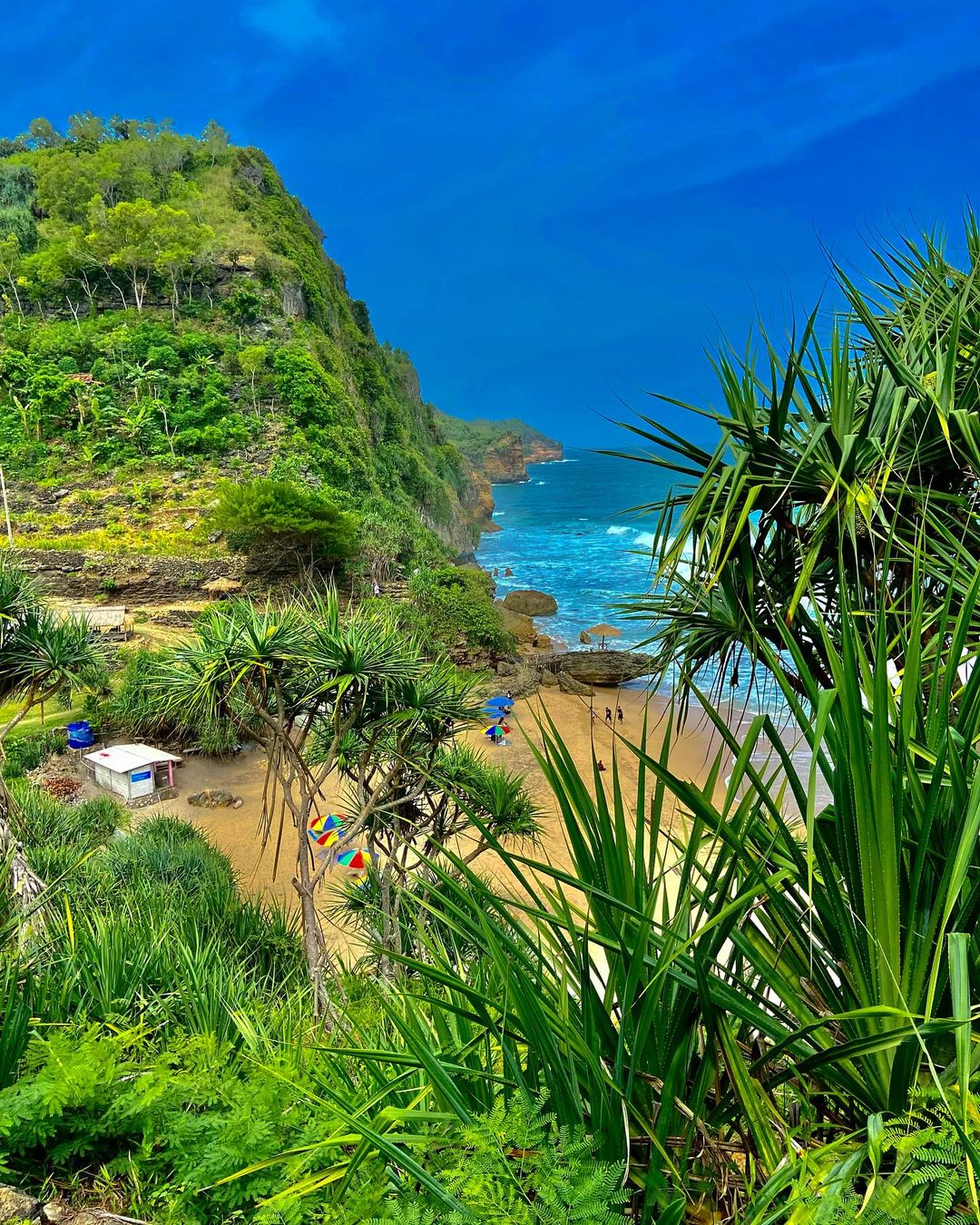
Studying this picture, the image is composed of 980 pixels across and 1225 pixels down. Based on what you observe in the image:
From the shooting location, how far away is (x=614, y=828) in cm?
161

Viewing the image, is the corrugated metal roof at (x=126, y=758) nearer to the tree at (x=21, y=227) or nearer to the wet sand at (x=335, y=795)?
the wet sand at (x=335, y=795)

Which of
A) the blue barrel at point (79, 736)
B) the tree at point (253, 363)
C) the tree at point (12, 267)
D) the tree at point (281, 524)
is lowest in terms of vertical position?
the blue barrel at point (79, 736)

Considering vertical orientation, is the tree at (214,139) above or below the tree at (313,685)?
above

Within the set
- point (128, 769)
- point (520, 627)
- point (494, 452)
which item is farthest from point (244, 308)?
point (494, 452)

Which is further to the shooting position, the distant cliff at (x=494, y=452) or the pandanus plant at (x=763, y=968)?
the distant cliff at (x=494, y=452)

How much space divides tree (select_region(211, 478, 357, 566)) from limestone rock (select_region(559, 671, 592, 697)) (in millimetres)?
10103

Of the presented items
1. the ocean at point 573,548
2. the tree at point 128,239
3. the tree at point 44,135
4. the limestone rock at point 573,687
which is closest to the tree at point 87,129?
the tree at point 44,135

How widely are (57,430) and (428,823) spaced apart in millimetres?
34171

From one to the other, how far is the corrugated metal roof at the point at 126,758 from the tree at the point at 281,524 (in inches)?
488

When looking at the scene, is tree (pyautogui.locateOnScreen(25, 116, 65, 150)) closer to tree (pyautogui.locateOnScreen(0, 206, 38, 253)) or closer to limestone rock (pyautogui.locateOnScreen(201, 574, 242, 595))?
tree (pyautogui.locateOnScreen(0, 206, 38, 253))

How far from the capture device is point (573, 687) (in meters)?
26.4

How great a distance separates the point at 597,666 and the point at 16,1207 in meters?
26.5

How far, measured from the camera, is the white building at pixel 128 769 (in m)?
13.4

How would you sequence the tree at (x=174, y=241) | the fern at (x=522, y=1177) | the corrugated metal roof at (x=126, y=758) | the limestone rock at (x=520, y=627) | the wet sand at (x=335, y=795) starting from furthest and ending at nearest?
the tree at (x=174, y=241) → the limestone rock at (x=520, y=627) → the corrugated metal roof at (x=126, y=758) → the wet sand at (x=335, y=795) → the fern at (x=522, y=1177)
